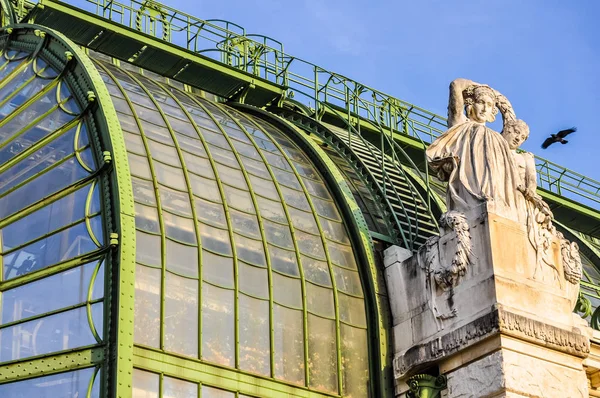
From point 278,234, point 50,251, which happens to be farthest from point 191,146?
point 50,251

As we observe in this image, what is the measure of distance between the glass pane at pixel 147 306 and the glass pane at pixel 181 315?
0.59 ft

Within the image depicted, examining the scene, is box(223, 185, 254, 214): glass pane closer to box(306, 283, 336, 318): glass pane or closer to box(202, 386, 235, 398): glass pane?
box(306, 283, 336, 318): glass pane

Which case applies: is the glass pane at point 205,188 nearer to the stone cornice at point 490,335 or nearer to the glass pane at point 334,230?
the glass pane at point 334,230

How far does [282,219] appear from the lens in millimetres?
24312

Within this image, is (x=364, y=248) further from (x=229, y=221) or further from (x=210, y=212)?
(x=210, y=212)

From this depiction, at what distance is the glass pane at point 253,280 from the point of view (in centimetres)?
2245

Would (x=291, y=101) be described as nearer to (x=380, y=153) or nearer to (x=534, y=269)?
(x=380, y=153)

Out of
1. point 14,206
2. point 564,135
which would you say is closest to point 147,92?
point 14,206

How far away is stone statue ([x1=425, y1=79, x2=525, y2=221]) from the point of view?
76.7ft

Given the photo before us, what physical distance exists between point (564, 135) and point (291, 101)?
1047 centimetres

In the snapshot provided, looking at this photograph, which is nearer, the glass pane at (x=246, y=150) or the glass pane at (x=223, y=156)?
the glass pane at (x=223, y=156)

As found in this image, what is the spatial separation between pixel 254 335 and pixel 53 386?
3694 mm

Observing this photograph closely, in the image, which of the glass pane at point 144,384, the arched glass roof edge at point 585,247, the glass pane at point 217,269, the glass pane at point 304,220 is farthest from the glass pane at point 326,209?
the arched glass roof edge at point 585,247

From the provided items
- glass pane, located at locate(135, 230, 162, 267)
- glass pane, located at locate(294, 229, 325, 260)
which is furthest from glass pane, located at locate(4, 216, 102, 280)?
glass pane, located at locate(294, 229, 325, 260)
